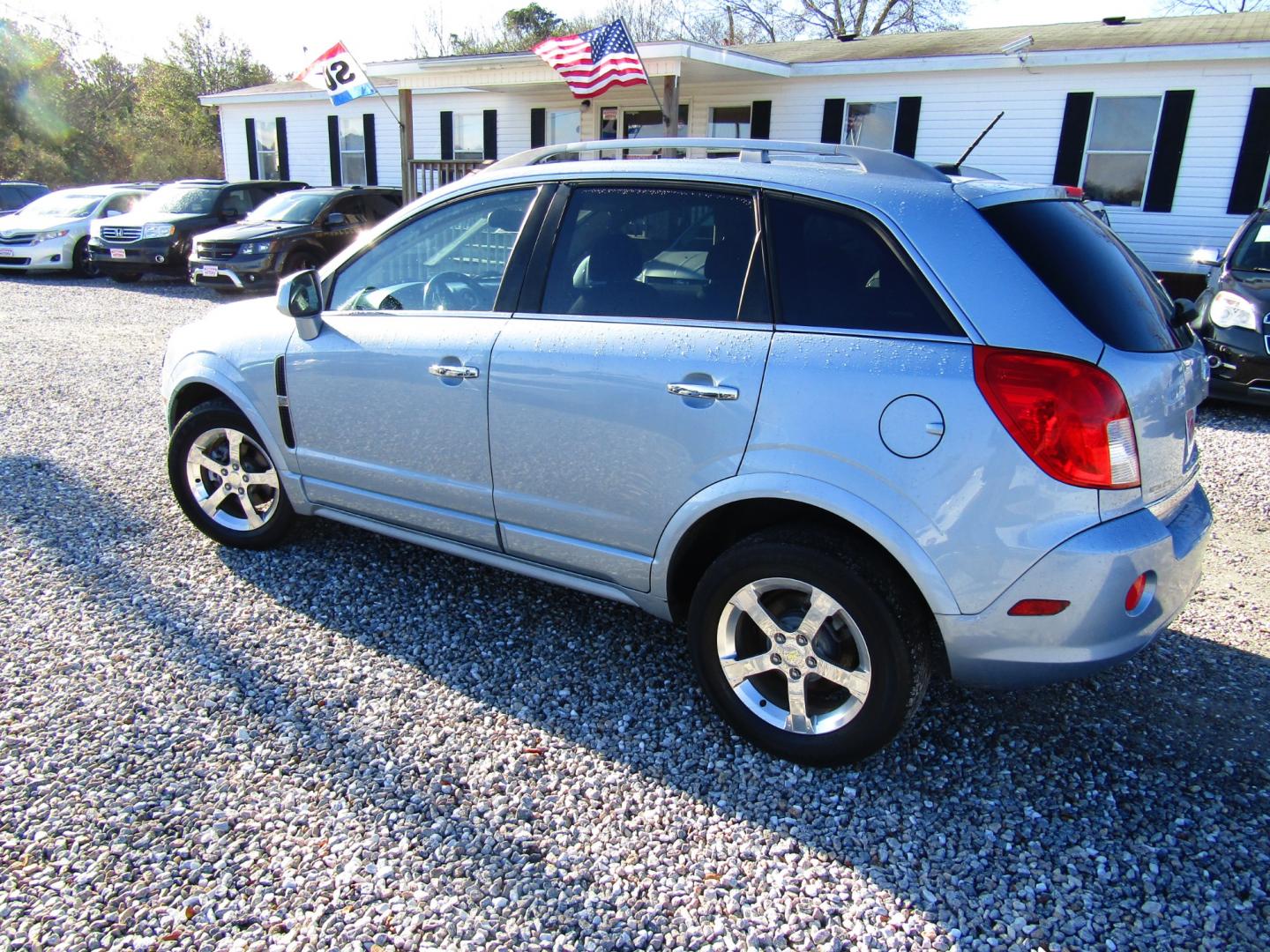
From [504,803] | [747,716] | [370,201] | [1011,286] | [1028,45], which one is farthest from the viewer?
[370,201]

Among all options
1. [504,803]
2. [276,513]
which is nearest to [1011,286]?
[504,803]

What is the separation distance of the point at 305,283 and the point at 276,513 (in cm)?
113

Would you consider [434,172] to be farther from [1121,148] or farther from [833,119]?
[1121,148]

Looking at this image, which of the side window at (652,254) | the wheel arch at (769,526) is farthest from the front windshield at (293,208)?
the wheel arch at (769,526)

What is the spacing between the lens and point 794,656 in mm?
2727

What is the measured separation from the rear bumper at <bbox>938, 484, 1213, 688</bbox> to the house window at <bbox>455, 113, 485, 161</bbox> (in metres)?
18.6

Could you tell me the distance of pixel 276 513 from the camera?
4.19 m

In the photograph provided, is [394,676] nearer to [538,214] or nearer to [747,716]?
[747,716]

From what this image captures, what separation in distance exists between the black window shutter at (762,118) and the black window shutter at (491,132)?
597 centimetres

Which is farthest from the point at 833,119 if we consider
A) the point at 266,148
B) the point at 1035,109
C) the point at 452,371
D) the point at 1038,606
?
the point at 266,148

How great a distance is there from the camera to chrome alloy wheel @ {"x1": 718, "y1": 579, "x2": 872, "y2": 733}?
2660mm

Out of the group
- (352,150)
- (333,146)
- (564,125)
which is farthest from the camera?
(333,146)

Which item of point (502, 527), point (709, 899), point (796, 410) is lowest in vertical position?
point (709, 899)

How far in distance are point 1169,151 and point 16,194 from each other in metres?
23.2
